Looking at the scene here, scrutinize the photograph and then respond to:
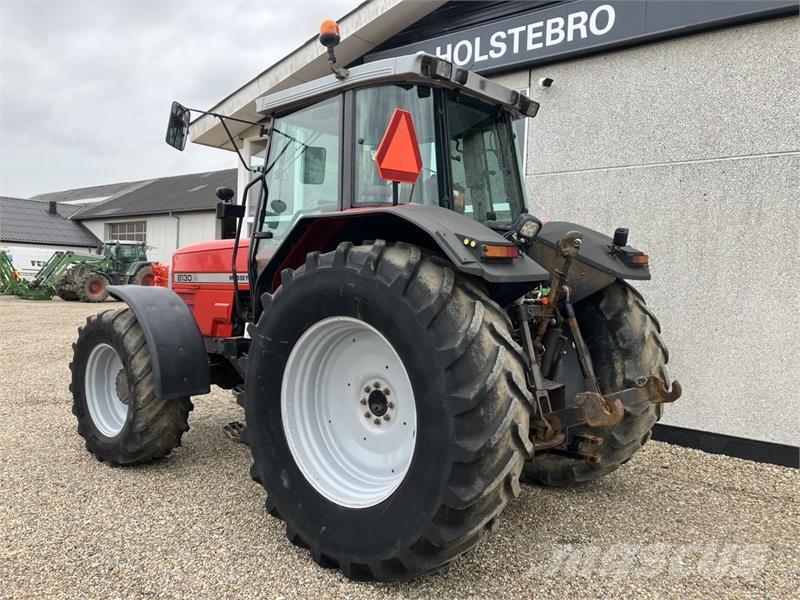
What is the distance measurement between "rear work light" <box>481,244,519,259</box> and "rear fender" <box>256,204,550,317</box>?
0.03m

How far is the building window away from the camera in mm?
29422

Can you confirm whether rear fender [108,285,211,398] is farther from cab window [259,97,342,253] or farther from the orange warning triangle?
the orange warning triangle

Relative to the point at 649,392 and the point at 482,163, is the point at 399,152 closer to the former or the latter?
the point at 482,163

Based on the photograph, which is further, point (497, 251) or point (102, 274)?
point (102, 274)

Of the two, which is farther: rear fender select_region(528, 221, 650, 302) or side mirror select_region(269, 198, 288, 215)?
side mirror select_region(269, 198, 288, 215)

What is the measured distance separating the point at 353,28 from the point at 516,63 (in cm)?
190

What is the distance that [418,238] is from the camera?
8.87ft

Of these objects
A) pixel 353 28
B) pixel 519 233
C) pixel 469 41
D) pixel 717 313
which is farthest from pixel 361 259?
pixel 353 28

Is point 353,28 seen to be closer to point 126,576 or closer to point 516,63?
point 516,63

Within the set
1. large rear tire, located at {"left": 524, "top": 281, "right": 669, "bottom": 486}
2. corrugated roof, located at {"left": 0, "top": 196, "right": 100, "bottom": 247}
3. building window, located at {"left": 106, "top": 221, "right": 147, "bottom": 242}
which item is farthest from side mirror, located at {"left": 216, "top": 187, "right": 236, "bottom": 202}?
corrugated roof, located at {"left": 0, "top": 196, "right": 100, "bottom": 247}

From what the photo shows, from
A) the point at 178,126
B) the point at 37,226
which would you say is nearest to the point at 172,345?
the point at 178,126

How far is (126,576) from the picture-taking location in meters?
2.43

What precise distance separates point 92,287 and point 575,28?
1883cm

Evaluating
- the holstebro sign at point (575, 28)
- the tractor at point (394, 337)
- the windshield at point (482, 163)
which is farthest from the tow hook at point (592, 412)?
the holstebro sign at point (575, 28)
